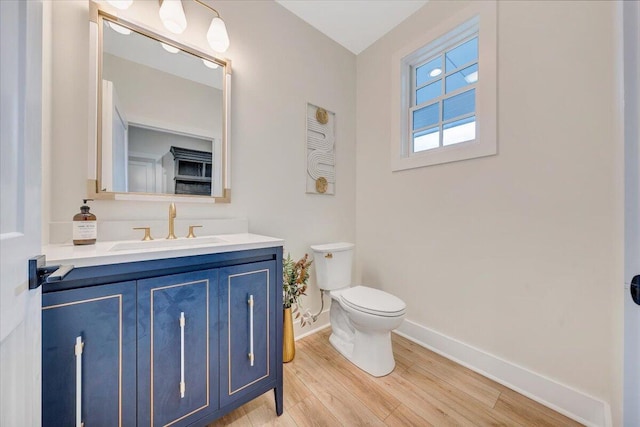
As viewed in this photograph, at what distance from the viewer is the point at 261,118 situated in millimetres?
1799

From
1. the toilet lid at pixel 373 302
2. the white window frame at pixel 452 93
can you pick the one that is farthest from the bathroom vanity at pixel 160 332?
the white window frame at pixel 452 93

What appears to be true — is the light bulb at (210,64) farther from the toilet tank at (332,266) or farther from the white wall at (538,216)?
the white wall at (538,216)

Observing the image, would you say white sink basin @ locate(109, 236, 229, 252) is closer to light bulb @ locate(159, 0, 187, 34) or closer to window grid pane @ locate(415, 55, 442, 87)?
light bulb @ locate(159, 0, 187, 34)

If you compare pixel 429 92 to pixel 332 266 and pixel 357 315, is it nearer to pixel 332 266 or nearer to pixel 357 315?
pixel 332 266

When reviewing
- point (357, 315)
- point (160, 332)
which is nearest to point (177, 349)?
point (160, 332)

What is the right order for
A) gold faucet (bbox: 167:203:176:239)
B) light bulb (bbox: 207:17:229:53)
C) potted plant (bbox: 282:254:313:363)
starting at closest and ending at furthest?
gold faucet (bbox: 167:203:176:239)
light bulb (bbox: 207:17:229:53)
potted plant (bbox: 282:254:313:363)

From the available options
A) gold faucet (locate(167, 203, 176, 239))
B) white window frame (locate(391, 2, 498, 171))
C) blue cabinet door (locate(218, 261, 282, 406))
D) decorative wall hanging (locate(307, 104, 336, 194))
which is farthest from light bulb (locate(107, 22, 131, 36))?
white window frame (locate(391, 2, 498, 171))

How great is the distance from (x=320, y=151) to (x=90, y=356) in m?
1.87

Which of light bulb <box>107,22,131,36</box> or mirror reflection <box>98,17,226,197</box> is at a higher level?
light bulb <box>107,22,131,36</box>

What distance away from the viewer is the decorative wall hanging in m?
2.09

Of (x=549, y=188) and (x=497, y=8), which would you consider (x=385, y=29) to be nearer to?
(x=497, y=8)

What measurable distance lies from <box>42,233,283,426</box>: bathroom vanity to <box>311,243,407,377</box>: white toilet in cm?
58

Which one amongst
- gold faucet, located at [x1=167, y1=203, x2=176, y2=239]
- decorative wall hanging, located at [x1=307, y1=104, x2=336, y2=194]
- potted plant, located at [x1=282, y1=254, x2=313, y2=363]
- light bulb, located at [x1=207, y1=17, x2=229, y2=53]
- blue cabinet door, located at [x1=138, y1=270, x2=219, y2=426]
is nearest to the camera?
blue cabinet door, located at [x1=138, y1=270, x2=219, y2=426]

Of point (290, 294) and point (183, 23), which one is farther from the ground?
point (183, 23)
